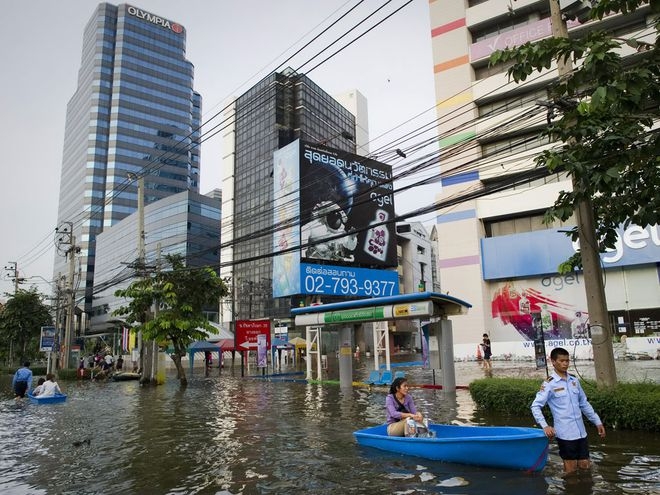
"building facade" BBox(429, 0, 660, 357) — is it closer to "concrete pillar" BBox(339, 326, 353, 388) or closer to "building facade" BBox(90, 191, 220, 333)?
"concrete pillar" BBox(339, 326, 353, 388)

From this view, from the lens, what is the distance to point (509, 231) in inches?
1391

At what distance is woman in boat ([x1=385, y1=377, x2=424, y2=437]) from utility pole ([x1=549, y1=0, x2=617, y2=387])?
176 inches

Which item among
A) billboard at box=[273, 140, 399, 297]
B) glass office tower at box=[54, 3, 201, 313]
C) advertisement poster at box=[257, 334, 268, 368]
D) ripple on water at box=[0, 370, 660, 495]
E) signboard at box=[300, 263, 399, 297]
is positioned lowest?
ripple on water at box=[0, 370, 660, 495]

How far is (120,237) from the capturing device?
314ft

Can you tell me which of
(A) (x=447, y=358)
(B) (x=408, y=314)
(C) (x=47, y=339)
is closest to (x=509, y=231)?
(A) (x=447, y=358)

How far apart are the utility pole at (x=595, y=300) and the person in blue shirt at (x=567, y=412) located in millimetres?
4845

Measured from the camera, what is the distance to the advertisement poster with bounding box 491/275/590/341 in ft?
105

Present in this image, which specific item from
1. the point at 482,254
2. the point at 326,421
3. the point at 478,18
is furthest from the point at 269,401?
the point at 478,18

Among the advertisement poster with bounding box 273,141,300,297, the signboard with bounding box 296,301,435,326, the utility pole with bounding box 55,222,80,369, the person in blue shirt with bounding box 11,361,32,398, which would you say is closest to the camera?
the signboard with bounding box 296,301,435,326

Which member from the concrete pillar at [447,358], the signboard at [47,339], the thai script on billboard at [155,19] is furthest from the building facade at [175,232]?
the concrete pillar at [447,358]

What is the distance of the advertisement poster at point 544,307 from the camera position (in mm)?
32094

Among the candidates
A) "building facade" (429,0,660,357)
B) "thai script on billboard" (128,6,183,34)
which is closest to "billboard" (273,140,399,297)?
"building facade" (429,0,660,357)

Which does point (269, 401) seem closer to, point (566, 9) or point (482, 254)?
point (566, 9)

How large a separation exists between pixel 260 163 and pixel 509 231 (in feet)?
165
